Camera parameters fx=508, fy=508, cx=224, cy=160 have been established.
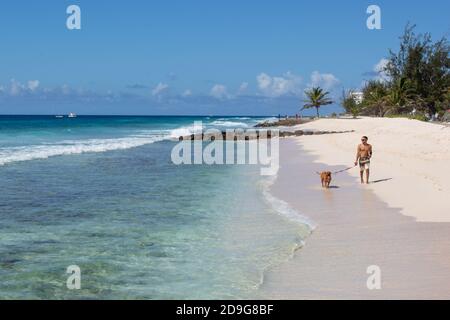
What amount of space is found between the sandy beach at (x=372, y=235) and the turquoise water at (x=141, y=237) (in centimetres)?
52

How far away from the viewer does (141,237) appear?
1013cm

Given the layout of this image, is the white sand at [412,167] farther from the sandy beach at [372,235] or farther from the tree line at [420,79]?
the tree line at [420,79]

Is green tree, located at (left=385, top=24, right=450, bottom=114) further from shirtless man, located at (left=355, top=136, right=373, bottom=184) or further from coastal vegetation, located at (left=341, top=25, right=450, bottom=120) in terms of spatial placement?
shirtless man, located at (left=355, top=136, right=373, bottom=184)

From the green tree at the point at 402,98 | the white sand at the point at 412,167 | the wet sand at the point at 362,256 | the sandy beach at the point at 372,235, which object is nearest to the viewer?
the wet sand at the point at 362,256

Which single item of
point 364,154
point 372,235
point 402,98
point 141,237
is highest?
point 402,98

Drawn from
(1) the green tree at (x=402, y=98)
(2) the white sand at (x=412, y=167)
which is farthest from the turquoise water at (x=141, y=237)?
(1) the green tree at (x=402, y=98)

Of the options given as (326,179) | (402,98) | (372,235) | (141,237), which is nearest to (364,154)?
(326,179)

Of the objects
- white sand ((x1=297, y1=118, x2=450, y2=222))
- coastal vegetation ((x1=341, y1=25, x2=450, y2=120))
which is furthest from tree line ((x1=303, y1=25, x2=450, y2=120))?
white sand ((x1=297, y1=118, x2=450, y2=222))

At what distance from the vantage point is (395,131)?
119 ft

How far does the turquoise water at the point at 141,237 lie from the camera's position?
7.35 m

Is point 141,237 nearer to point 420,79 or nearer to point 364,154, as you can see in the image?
point 364,154

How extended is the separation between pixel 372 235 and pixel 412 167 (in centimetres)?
1121

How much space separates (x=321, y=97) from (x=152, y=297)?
9072cm
